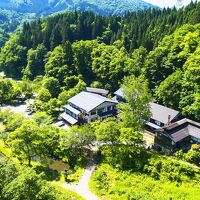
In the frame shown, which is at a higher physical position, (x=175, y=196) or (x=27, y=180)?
(x=27, y=180)

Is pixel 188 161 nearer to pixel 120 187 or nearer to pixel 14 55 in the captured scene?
pixel 120 187

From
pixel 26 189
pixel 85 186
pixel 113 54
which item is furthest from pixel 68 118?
pixel 26 189

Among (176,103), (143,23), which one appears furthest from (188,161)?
(143,23)

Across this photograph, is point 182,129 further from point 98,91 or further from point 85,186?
point 98,91

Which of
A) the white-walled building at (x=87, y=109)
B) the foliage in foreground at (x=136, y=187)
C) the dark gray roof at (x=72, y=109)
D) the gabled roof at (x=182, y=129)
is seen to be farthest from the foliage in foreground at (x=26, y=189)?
the dark gray roof at (x=72, y=109)

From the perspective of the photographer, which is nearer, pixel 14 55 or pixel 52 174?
pixel 52 174

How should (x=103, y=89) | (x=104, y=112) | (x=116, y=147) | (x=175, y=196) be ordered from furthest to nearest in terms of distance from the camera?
(x=103, y=89), (x=104, y=112), (x=116, y=147), (x=175, y=196)

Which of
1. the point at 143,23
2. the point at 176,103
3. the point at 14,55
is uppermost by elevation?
the point at 143,23

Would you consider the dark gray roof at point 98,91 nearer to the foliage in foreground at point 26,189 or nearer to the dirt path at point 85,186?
the dirt path at point 85,186
